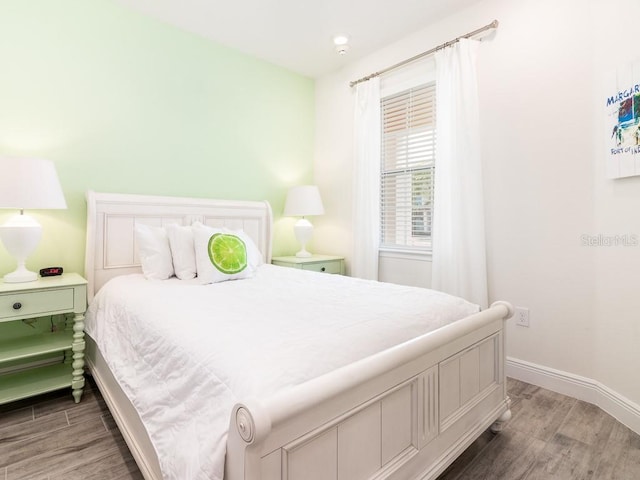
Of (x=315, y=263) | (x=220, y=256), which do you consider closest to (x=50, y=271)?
(x=220, y=256)

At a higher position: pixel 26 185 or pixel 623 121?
pixel 623 121

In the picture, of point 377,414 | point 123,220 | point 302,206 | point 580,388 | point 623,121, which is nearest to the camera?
point 377,414

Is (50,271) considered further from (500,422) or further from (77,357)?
(500,422)

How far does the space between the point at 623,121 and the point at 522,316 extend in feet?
4.19

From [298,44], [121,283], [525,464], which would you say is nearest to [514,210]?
[525,464]

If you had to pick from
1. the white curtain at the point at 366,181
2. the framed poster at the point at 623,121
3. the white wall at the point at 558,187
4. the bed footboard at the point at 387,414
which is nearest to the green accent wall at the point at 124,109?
the white curtain at the point at 366,181

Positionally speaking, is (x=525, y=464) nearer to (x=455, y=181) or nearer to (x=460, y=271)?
(x=460, y=271)

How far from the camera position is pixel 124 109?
2.63 meters

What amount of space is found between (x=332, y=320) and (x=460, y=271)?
1.56 metres

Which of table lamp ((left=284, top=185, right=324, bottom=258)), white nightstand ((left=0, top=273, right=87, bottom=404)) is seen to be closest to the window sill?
table lamp ((left=284, top=185, right=324, bottom=258))

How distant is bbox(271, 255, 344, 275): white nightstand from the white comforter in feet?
3.71

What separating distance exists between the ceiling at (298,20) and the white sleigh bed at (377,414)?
229 cm

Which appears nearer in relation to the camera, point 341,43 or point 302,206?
point 341,43

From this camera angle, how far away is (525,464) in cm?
154
